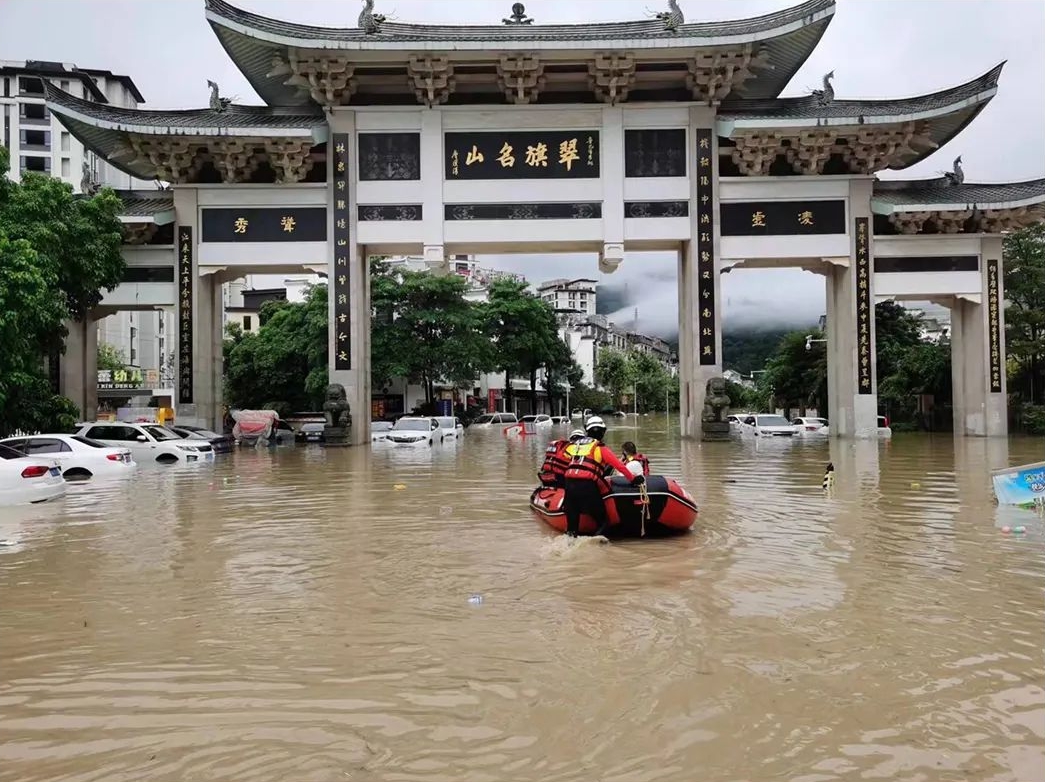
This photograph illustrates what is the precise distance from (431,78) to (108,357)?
130 ft

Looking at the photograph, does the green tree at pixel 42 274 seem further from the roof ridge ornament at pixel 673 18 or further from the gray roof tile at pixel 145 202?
the roof ridge ornament at pixel 673 18

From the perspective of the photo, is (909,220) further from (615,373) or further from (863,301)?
(615,373)

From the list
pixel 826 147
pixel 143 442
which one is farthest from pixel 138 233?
pixel 826 147

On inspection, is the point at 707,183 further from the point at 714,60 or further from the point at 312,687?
the point at 312,687

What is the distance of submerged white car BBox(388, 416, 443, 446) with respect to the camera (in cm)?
2622

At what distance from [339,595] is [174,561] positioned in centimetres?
238

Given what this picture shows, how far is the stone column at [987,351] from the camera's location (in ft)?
82.2

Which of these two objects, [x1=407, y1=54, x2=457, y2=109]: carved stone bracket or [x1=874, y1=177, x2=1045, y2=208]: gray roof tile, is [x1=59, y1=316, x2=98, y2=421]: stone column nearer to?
[x1=407, y1=54, x2=457, y2=109]: carved stone bracket

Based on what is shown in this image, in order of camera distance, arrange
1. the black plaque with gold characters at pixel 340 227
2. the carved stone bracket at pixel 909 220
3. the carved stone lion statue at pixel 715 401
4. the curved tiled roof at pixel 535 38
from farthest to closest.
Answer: the carved stone bracket at pixel 909 220 < the black plaque with gold characters at pixel 340 227 < the carved stone lion statue at pixel 715 401 < the curved tiled roof at pixel 535 38

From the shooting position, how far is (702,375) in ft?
79.9

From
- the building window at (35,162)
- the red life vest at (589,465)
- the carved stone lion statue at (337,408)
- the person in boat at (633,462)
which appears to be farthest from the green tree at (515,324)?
the red life vest at (589,465)

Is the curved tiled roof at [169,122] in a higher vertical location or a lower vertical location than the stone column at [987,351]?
higher

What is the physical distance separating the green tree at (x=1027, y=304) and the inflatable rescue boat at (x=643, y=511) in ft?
86.5

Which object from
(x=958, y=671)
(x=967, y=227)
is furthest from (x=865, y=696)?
(x=967, y=227)
